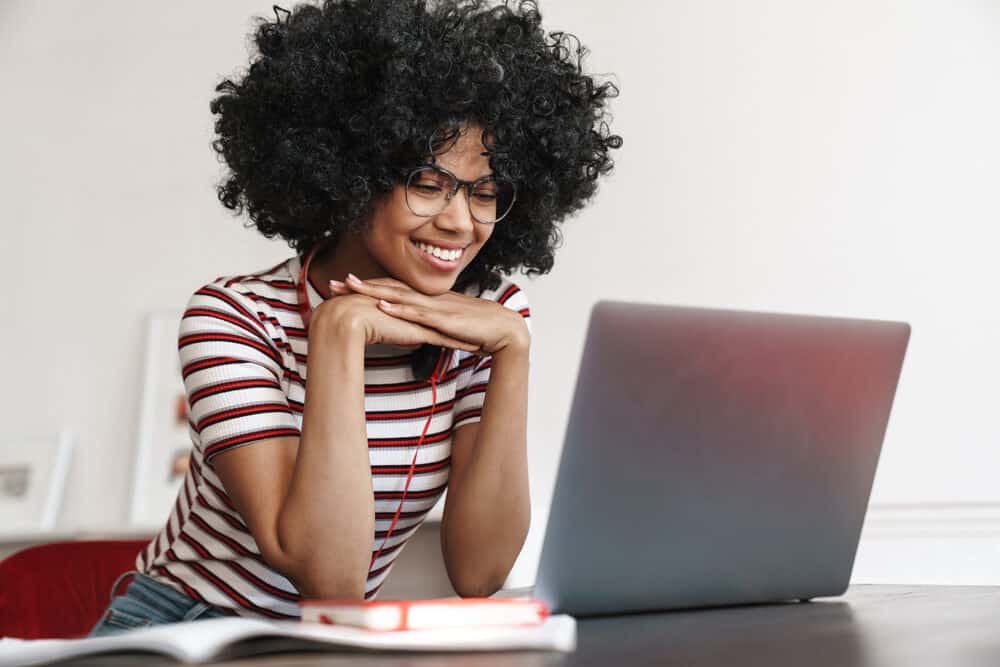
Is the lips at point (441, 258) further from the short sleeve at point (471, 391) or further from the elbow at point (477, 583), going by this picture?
the elbow at point (477, 583)

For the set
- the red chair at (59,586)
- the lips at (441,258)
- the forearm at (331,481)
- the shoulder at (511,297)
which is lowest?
the red chair at (59,586)

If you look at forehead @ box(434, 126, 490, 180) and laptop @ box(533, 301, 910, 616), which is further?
forehead @ box(434, 126, 490, 180)

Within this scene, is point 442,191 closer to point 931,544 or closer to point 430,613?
point 430,613

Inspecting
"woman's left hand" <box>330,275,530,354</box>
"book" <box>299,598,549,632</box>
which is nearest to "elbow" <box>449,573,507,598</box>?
"woman's left hand" <box>330,275,530,354</box>

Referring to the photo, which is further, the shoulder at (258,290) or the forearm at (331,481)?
the shoulder at (258,290)

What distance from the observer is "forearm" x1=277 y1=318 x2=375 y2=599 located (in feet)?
4.06

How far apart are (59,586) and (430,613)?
116 centimetres

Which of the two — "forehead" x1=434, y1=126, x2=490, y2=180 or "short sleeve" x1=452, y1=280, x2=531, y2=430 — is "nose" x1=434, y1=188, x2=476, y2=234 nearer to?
"forehead" x1=434, y1=126, x2=490, y2=180

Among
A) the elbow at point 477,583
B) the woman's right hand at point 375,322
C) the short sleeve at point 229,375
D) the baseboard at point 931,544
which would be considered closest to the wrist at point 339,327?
the woman's right hand at point 375,322

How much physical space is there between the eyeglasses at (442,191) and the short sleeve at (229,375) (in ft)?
0.84

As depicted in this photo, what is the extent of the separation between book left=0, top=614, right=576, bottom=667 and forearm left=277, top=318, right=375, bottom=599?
1.41ft

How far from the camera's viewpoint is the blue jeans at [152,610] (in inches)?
55.4

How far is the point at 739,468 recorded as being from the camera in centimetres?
105

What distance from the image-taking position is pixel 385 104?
1416 millimetres
